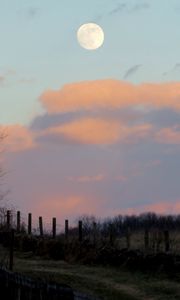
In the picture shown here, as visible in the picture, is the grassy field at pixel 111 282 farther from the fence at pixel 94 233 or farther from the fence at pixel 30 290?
the fence at pixel 30 290

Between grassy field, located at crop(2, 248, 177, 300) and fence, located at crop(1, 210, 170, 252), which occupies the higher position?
fence, located at crop(1, 210, 170, 252)

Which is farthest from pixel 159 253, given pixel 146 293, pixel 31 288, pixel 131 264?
pixel 31 288

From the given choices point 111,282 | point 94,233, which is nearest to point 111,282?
point 111,282

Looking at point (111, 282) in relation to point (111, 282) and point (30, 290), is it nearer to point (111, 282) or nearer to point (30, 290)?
point (111, 282)

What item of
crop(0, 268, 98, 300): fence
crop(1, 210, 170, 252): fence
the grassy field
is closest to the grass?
the grassy field

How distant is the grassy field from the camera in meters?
19.3

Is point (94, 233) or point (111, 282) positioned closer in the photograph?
point (111, 282)

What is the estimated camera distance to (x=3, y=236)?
39688mm

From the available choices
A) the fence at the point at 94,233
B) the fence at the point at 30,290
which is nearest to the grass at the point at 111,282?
the fence at the point at 94,233

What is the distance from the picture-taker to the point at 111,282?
22.0 meters

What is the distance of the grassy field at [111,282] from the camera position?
19297mm

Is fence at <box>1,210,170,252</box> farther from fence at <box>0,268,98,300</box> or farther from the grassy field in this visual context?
fence at <box>0,268,98,300</box>

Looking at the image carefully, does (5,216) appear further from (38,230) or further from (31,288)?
(31,288)

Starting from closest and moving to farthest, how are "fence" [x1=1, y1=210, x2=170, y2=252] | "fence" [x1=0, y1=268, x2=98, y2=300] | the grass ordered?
"fence" [x1=0, y1=268, x2=98, y2=300] < the grass < "fence" [x1=1, y1=210, x2=170, y2=252]
